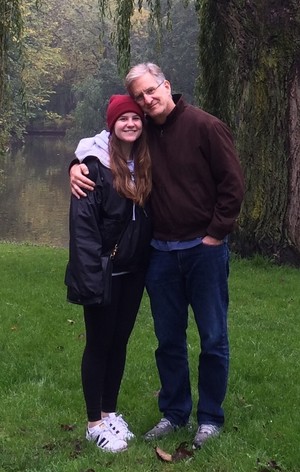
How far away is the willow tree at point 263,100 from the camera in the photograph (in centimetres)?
1018

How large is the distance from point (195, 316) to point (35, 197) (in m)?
28.0

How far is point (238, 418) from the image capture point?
452 centimetres

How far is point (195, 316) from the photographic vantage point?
4016 millimetres

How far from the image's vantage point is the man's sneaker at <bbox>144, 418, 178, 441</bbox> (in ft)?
13.8

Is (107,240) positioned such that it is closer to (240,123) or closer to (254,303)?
(254,303)

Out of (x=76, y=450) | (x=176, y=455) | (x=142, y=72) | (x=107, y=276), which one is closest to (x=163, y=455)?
(x=176, y=455)

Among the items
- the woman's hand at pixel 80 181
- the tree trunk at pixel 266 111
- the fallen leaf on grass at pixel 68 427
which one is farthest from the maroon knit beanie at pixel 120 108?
the tree trunk at pixel 266 111

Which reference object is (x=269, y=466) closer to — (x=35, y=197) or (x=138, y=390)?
(x=138, y=390)

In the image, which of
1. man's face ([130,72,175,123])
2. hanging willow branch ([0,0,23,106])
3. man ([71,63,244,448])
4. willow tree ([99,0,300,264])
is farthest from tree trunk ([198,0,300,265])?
man's face ([130,72,175,123])

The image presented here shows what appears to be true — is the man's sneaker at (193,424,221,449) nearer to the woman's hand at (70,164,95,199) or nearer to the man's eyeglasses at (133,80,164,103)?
the woman's hand at (70,164,95,199)

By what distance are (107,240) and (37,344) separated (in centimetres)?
271

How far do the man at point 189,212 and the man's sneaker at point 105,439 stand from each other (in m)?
0.43

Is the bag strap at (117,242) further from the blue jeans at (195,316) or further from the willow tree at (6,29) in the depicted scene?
the willow tree at (6,29)

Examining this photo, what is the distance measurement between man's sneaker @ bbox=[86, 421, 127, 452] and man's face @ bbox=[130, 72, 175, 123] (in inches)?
68.2
